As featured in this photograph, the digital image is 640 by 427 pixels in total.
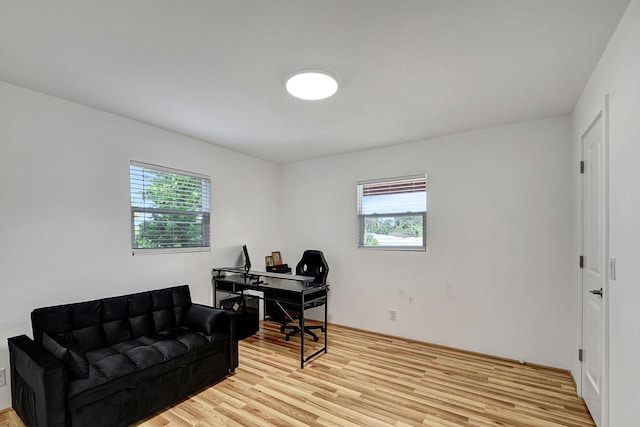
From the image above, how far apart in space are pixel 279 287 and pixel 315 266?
97 centimetres

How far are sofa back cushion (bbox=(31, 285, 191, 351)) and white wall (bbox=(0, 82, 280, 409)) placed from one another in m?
0.26

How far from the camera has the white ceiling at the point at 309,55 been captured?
5.36 ft

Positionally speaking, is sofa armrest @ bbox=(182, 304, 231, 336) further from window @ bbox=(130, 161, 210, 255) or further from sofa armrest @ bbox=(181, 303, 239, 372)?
window @ bbox=(130, 161, 210, 255)

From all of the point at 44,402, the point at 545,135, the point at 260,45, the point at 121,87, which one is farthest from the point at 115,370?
the point at 545,135

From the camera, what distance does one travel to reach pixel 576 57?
2064 millimetres

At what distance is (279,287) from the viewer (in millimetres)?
3439

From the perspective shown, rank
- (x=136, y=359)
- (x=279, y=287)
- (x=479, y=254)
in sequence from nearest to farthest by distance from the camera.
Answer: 1. (x=136, y=359)
2. (x=279, y=287)
3. (x=479, y=254)

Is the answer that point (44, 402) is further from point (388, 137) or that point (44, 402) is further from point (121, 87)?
point (388, 137)

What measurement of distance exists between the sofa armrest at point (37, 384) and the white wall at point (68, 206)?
0.41 m

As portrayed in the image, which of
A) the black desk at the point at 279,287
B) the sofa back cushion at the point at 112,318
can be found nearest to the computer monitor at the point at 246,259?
the black desk at the point at 279,287

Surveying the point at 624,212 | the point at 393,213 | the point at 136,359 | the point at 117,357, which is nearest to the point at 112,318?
the point at 117,357

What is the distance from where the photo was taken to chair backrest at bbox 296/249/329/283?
4.19 meters

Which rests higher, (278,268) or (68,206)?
(68,206)

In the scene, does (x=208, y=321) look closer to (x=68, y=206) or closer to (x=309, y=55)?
(x=68, y=206)
